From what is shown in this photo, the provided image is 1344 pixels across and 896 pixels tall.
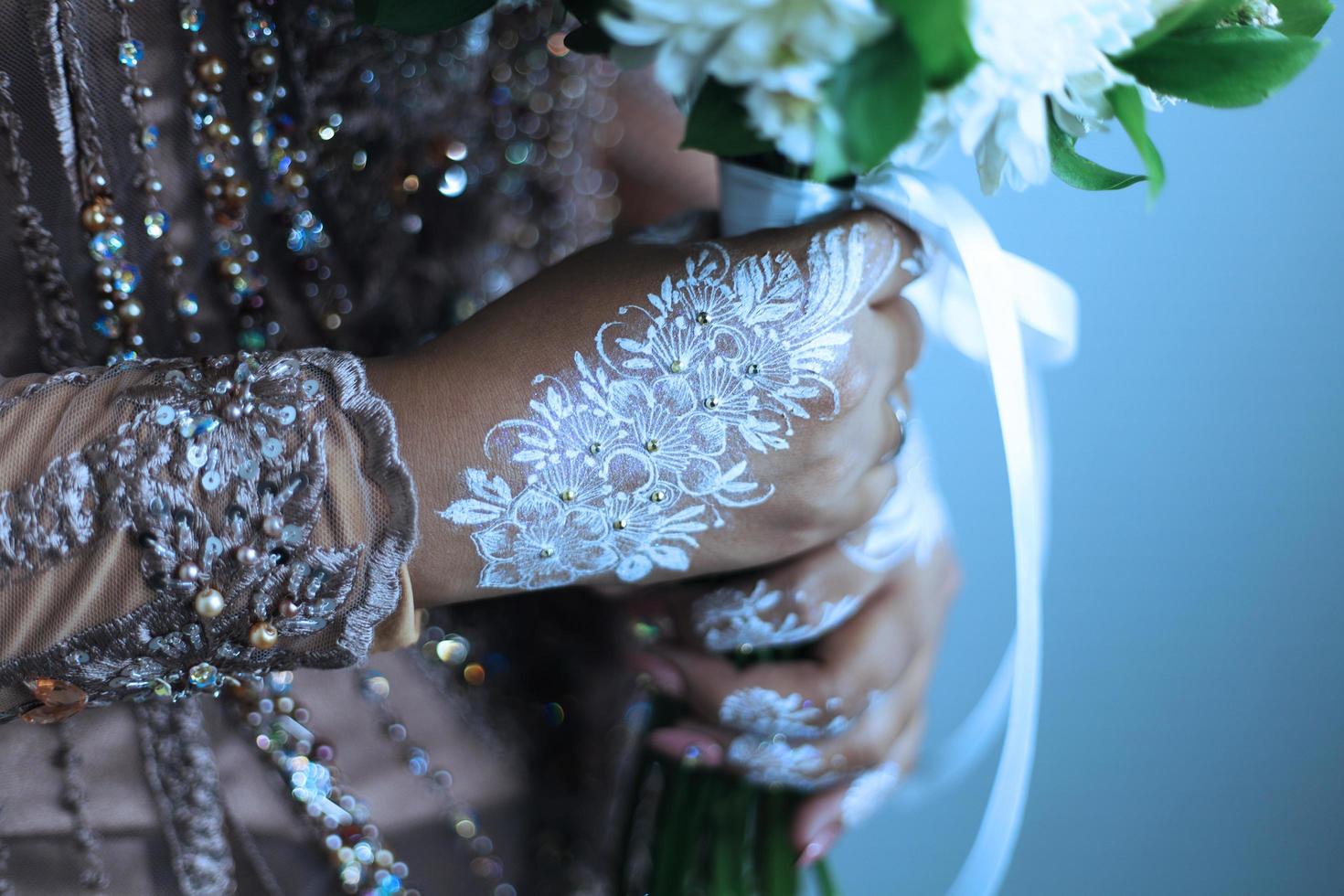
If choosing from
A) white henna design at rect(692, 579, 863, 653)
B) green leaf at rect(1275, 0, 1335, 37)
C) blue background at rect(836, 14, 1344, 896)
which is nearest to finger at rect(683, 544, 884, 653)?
white henna design at rect(692, 579, 863, 653)

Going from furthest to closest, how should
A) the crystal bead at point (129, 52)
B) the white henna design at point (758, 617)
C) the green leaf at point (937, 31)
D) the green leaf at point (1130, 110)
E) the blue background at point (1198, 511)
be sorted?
the blue background at point (1198, 511), the white henna design at point (758, 617), the crystal bead at point (129, 52), the green leaf at point (1130, 110), the green leaf at point (937, 31)

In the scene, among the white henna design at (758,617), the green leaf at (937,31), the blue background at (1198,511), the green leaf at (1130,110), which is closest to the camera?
the green leaf at (937,31)

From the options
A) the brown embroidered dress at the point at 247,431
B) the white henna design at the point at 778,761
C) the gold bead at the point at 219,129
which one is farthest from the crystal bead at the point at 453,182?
the white henna design at the point at 778,761

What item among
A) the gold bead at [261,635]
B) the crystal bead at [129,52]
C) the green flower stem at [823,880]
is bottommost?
→ the green flower stem at [823,880]

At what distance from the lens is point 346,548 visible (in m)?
0.50

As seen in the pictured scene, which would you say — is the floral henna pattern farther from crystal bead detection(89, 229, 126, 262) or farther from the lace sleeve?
crystal bead detection(89, 229, 126, 262)

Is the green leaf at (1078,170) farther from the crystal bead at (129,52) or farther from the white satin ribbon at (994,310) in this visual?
the crystal bead at (129,52)

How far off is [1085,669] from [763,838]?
1.84 ft

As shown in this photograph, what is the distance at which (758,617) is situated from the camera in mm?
682

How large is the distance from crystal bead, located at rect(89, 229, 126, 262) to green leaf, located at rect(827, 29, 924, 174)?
0.47 metres

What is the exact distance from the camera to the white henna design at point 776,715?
0.73 m

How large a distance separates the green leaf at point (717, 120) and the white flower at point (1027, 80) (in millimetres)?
83

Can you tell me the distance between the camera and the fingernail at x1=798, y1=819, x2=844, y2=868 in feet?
2.71

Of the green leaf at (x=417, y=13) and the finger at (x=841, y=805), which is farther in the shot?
the finger at (x=841, y=805)
